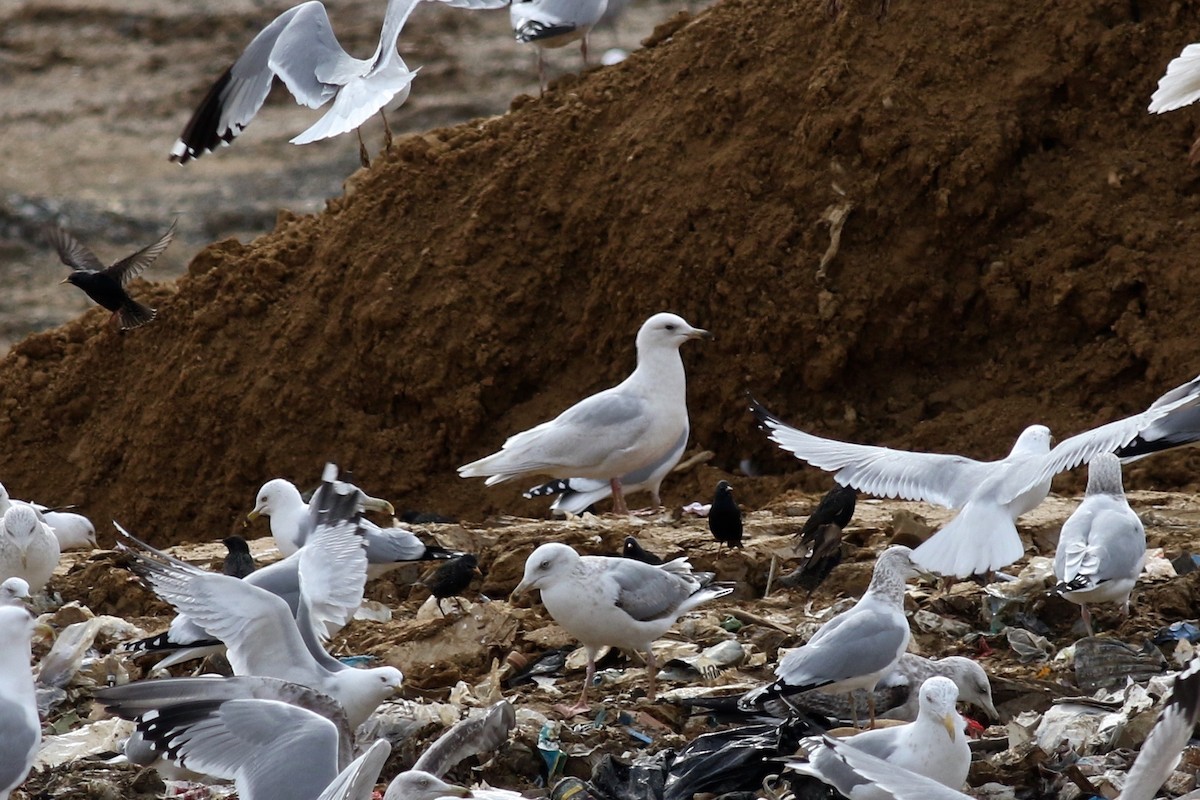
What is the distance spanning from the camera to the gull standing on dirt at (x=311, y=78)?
9289 millimetres

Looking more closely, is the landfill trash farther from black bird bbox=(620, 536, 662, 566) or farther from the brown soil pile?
the brown soil pile

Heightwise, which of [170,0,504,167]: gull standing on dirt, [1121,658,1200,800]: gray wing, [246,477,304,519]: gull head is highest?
→ [170,0,504,167]: gull standing on dirt

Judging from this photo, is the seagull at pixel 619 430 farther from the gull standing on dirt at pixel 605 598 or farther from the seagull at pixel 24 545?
the gull standing on dirt at pixel 605 598

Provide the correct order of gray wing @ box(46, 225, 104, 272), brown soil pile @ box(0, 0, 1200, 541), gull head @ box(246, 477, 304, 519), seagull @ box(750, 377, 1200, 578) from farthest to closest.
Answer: gray wing @ box(46, 225, 104, 272) < brown soil pile @ box(0, 0, 1200, 541) < gull head @ box(246, 477, 304, 519) < seagull @ box(750, 377, 1200, 578)

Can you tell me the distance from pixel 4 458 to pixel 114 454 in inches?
30.0

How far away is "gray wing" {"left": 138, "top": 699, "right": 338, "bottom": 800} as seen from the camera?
4867mm

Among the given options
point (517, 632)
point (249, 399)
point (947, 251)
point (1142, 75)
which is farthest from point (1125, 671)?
point (249, 399)

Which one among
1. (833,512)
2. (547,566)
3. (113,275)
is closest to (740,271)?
(833,512)

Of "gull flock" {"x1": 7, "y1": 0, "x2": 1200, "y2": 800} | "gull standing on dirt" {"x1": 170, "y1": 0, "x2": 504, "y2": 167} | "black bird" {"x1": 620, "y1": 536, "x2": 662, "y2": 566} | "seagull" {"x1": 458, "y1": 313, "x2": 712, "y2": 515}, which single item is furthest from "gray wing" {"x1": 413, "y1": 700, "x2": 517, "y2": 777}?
"gull standing on dirt" {"x1": 170, "y1": 0, "x2": 504, "y2": 167}

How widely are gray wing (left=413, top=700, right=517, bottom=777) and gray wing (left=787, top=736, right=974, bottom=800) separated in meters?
1.15

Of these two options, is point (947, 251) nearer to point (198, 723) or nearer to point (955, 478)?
point (955, 478)

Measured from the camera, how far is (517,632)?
7.07 metres

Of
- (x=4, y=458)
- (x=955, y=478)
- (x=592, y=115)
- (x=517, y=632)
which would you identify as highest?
(x=592, y=115)

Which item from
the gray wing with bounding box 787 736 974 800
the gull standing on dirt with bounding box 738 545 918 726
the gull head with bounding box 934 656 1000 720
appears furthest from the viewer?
the gull head with bounding box 934 656 1000 720
